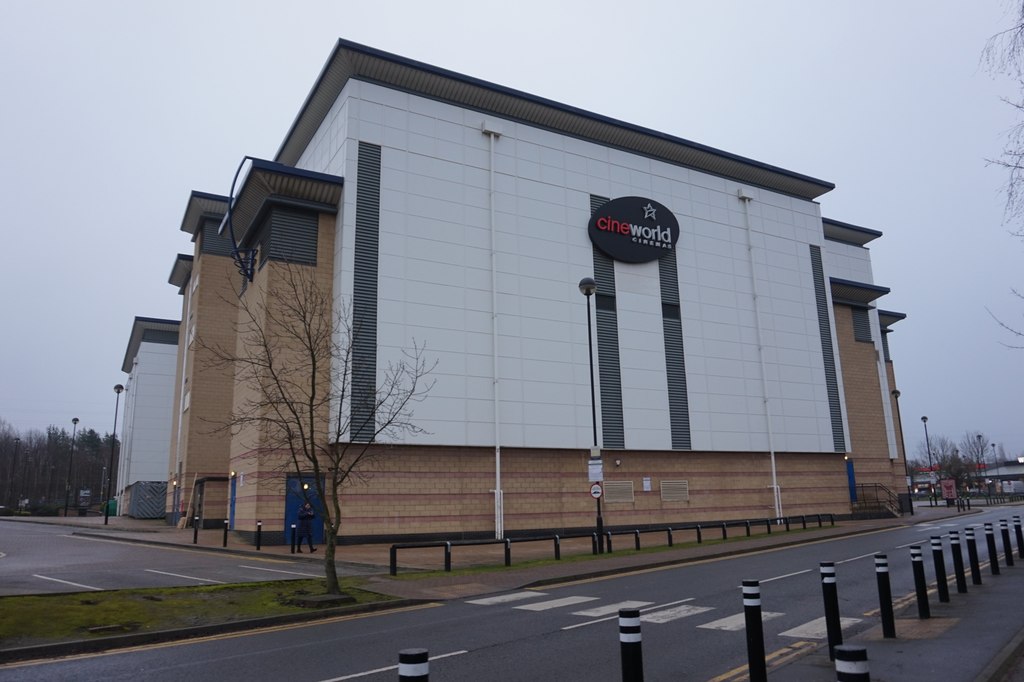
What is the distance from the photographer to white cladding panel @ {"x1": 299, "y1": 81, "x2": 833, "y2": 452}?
30.2 m

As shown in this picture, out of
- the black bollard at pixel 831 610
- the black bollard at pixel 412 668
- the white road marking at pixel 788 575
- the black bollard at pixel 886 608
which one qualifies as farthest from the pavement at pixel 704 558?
the black bollard at pixel 412 668

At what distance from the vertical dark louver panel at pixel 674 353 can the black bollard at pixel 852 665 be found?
32.6 metres

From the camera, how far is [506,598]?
47.3 ft

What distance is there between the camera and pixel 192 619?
Result: 11.4 metres

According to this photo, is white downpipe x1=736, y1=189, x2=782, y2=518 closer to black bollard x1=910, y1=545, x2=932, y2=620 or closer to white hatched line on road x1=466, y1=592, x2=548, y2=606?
white hatched line on road x1=466, y1=592, x2=548, y2=606

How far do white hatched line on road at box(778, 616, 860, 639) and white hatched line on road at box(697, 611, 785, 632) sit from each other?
1.65 ft

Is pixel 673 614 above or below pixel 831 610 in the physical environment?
below

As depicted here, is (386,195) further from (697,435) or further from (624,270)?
(697,435)

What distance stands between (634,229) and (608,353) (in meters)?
6.95

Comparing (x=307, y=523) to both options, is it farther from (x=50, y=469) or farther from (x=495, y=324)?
(x=50, y=469)

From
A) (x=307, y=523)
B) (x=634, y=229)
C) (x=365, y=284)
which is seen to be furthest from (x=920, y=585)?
(x=634, y=229)

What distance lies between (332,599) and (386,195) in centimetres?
2046

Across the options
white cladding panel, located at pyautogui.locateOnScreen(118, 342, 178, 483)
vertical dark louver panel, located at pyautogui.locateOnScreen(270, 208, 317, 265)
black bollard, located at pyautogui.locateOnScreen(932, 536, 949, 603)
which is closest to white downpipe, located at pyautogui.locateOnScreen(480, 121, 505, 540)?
vertical dark louver panel, located at pyautogui.locateOnScreen(270, 208, 317, 265)

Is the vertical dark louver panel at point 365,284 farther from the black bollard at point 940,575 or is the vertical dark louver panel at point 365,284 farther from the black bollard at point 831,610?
the black bollard at point 831,610
